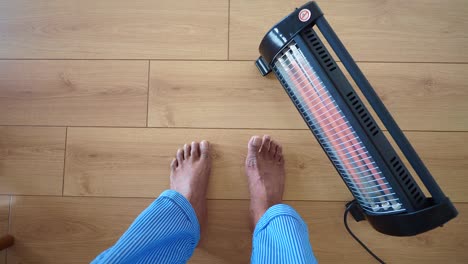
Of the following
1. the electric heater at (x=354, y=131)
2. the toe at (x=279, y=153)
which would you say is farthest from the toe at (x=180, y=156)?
the electric heater at (x=354, y=131)

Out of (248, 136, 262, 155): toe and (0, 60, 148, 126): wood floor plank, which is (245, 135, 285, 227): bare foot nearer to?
(248, 136, 262, 155): toe

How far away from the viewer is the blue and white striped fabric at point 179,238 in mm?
557

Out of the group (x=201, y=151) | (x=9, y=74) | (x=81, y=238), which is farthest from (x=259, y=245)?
(x=9, y=74)

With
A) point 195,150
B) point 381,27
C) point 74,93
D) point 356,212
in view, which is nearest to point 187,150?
point 195,150

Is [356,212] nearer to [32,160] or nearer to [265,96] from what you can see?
[265,96]

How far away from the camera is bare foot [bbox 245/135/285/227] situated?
2.64 feet

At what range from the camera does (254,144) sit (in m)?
0.81

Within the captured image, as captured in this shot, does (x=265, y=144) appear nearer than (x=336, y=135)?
No

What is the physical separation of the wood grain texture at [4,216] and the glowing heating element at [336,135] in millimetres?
824

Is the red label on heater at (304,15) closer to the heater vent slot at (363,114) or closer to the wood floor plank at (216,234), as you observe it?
the heater vent slot at (363,114)

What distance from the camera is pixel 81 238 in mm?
837

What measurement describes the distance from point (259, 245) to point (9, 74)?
840 mm

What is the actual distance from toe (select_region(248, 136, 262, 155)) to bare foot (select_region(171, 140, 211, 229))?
116 millimetres

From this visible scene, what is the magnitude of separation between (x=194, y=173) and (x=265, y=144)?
0.67 feet
